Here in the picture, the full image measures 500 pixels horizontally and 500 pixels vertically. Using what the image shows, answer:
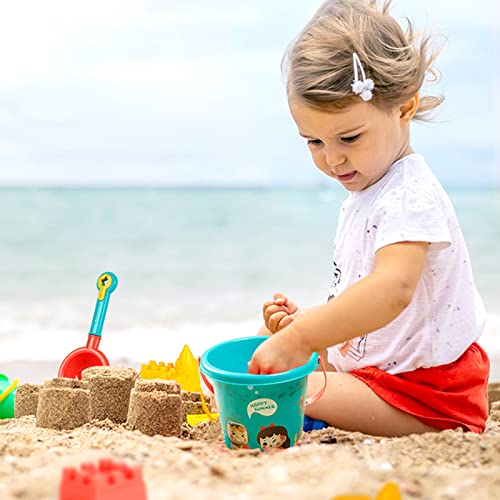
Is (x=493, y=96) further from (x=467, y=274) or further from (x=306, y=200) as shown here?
(x=467, y=274)

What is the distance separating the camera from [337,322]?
1.47 metres

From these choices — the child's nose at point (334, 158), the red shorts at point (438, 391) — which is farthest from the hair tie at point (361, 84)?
the red shorts at point (438, 391)

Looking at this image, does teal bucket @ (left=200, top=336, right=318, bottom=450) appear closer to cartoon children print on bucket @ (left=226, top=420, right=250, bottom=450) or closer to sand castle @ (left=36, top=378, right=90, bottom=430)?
cartoon children print on bucket @ (left=226, top=420, right=250, bottom=450)

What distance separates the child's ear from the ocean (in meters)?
2.43

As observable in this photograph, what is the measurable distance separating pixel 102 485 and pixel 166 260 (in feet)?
22.1

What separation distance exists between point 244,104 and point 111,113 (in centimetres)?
205

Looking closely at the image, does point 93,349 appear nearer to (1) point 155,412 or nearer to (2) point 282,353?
(1) point 155,412

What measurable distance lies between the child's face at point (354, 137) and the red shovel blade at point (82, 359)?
100 cm

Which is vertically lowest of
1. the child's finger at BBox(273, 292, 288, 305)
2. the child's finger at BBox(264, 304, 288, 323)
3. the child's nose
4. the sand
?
the sand

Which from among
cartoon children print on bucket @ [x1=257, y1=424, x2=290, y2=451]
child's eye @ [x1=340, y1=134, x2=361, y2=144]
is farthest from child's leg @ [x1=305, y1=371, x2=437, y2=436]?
child's eye @ [x1=340, y1=134, x2=361, y2=144]

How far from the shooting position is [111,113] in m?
11.1

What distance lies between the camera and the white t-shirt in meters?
1.80

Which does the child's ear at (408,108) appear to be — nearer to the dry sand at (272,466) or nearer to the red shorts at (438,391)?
the red shorts at (438,391)

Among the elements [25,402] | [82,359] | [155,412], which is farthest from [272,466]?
[82,359]
